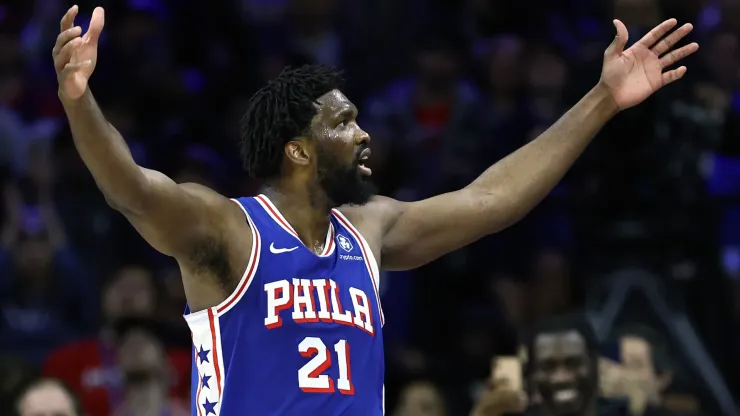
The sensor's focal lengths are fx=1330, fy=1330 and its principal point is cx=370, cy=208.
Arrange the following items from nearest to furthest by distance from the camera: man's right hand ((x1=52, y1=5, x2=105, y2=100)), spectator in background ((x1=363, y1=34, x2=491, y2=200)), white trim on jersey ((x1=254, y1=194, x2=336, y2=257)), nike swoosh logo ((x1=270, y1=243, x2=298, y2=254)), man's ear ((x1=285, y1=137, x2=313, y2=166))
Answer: man's right hand ((x1=52, y1=5, x2=105, y2=100)), nike swoosh logo ((x1=270, y1=243, x2=298, y2=254)), white trim on jersey ((x1=254, y1=194, x2=336, y2=257)), man's ear ((x1=285, y1=137, x2=313, y2=166)), spectator in background ((x1=363, y1=34, x2=491, y2=200))

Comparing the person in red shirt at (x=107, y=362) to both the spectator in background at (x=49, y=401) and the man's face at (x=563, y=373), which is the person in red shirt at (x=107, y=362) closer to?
the spectator in background at (x=49, y=401)

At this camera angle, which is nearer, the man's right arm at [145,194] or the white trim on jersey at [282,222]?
the man's right arm at [145,194]

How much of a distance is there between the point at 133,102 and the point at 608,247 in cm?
325

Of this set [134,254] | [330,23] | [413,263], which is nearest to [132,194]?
[413,263]

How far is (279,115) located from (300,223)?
0.38m

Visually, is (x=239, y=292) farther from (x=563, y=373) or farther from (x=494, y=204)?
(x=563, y=373)

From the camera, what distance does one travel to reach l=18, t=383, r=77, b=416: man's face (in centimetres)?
630

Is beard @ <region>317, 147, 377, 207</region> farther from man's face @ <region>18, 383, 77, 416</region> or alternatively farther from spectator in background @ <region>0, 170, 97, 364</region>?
spectator in background @ <region>0, 170, 97, 364</region>

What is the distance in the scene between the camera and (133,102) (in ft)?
28.9

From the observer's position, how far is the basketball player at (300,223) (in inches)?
153

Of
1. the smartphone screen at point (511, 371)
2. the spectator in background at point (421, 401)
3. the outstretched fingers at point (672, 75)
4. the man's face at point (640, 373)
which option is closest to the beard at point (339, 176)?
the outstretched fingers at point (672, 75)

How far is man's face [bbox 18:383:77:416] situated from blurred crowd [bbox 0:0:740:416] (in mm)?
89

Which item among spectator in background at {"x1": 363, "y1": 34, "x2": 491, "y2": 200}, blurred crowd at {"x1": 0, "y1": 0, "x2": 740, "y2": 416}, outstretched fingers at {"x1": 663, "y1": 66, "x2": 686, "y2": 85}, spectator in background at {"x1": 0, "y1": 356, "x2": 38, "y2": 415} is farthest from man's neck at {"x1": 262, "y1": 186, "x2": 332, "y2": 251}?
spectator in background at {"x1": 363, "y1": 34, "x2": 491, "y2": 200}

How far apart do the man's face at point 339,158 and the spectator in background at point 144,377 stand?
2953 mm
